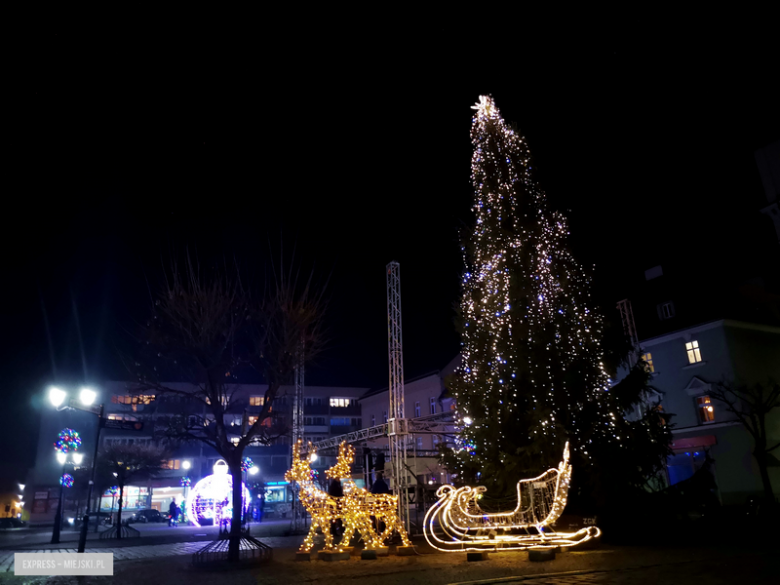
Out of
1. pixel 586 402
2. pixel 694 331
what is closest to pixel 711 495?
pixel 586 402

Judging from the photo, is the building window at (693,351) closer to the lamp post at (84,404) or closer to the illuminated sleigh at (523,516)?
the illuminated sleigh at (523,516)

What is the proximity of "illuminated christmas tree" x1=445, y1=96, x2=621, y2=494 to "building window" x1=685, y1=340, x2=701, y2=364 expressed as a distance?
52.6 feet

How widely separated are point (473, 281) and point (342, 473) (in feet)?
21.0

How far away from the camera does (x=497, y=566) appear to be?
9.73m

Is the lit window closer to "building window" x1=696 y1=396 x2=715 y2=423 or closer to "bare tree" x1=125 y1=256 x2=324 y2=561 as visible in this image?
"building window" x1=696 y1=396 x2=715 y2=423

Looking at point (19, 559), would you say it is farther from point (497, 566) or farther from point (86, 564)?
point (497, 566)

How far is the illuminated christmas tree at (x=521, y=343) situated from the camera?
44.5ft

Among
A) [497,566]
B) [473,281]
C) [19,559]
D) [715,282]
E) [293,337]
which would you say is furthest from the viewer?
[715,282]

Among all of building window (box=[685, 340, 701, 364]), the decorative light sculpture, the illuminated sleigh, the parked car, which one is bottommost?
the parked car

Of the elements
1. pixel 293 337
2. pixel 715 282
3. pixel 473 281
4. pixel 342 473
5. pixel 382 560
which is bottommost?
pixel 382 560

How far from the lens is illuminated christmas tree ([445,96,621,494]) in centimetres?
1358

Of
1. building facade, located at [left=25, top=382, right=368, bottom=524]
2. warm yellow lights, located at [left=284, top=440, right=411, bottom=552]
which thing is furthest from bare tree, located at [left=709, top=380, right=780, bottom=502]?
building facade, located at [left=25, top=382, right=368, bottom=524]

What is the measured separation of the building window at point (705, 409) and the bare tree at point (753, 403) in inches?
30.3

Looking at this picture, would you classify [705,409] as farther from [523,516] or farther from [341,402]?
[341,402]
